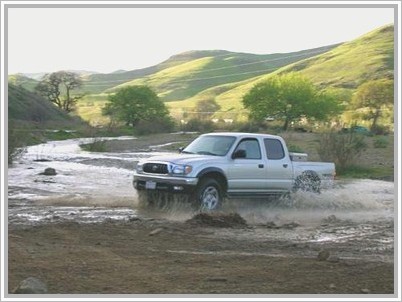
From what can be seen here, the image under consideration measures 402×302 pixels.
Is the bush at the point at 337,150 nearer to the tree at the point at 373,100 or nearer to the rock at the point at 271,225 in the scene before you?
the rock at the point at 271,225

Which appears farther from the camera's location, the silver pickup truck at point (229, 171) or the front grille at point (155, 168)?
the front grille at point (155, 168)

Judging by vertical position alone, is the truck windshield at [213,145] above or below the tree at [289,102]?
below

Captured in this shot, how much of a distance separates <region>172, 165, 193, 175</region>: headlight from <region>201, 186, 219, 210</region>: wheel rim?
54cm

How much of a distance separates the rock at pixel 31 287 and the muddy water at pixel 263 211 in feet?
15.1

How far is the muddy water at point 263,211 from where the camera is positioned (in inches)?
449

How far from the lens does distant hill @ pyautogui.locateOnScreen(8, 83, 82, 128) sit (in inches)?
2657

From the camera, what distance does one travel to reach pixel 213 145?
14562 mm

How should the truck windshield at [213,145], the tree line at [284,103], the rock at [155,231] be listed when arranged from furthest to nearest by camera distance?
the tree line at [284,103] → the truck windshield at [213,145] → the rock at [155,231]

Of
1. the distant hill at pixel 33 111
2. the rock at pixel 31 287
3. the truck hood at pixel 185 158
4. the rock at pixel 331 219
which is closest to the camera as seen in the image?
the rock at pixel 31 287

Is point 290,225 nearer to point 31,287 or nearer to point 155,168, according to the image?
point 155,168

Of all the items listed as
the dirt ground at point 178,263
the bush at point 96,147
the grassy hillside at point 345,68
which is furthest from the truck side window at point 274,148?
the grassy hillside at point 345,68

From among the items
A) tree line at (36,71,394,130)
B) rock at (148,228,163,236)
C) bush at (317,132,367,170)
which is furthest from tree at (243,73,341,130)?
rock at (148,228,163,236)
